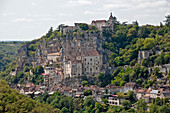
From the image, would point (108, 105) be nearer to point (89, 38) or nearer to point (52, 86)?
point (52, 86)

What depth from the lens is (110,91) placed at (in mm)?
67062

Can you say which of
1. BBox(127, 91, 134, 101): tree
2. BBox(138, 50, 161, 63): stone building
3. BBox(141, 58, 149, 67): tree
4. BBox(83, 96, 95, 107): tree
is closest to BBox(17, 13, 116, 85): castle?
BBox(138, 50, 161, 63): stone building

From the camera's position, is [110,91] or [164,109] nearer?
[164,109]

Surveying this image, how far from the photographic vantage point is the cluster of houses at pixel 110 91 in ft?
201

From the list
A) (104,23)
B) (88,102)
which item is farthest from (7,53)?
(88,102)

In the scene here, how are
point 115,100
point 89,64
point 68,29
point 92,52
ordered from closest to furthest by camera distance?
1. point 115,100
2. point 89,64
3. point 92,52
4. point 68,29

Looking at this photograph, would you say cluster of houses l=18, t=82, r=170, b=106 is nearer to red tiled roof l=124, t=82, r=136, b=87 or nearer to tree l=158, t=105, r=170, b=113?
red tiled roof l=124, t=82, r=136, b=87

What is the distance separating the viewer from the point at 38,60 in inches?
3447

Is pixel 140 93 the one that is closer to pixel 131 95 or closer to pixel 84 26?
pixel 131 95

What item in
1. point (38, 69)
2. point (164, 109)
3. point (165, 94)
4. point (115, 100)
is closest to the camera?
point (164, 109)

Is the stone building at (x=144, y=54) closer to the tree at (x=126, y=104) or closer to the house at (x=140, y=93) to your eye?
the house at (x=140, y=93)

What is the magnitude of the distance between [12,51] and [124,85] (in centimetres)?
8397

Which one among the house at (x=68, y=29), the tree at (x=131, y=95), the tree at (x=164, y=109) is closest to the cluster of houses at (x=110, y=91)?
the tree at (x=131, y=95)

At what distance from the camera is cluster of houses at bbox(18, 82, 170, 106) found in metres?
61.1
